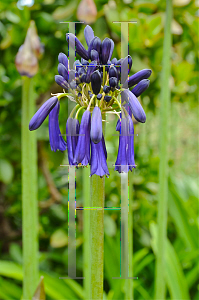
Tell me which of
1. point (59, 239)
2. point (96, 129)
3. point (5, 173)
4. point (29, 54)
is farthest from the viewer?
point (59, 239)

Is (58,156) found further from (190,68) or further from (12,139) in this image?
(190,68)

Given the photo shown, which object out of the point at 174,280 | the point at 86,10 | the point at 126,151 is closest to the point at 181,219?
the point at 174,280

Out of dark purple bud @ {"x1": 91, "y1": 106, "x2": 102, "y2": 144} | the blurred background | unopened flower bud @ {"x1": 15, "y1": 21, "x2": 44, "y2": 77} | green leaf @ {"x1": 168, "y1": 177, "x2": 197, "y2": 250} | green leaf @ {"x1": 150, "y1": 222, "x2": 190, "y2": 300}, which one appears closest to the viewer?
dark purple bud @ {"x1": 91, "y1": 106, "x2": 102, "y2": 144}

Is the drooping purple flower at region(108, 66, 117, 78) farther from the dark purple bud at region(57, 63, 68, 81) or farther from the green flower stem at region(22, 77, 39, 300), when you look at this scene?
the green flower stem at region(22, 77, 39, 300)

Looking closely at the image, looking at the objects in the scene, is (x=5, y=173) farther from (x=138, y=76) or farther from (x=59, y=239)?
(x=138, y=76)

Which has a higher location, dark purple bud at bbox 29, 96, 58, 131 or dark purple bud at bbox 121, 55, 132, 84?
dark purple bud at bbox 121, 55, 132, 84

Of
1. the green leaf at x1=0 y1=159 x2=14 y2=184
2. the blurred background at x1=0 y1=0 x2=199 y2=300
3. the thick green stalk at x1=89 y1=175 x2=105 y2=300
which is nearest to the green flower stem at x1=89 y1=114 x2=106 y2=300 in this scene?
the thick green stalk at x1=89 y1=175 x2=105 y2=300

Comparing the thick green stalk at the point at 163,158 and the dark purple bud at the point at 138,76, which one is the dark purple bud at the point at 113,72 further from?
the thick green stalk at the point at 163,158
